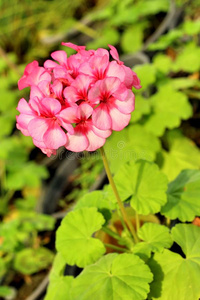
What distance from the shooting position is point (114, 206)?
0.89 meters

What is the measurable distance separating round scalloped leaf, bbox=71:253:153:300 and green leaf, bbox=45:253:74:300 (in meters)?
0.12

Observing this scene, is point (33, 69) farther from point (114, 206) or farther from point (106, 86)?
point (114, 206)

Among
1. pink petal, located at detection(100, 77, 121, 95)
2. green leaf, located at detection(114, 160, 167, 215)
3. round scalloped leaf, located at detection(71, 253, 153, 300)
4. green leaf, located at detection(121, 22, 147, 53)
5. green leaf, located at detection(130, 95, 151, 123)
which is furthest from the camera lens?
green leaf, located at detection(121, 22, 147, 53)

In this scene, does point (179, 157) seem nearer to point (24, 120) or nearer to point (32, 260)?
point (32, 260)

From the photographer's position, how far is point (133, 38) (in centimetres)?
242

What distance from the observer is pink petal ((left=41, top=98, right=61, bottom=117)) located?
0.61 metres

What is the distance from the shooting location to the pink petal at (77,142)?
632 mm

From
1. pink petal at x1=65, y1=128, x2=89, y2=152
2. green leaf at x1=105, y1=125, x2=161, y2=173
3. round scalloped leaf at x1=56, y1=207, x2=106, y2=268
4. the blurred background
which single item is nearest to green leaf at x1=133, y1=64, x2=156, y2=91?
the blurred background

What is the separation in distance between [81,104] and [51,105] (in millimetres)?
50

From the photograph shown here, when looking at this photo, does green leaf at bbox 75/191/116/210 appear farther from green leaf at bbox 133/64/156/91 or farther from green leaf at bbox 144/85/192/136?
green leaf at bbox 133/64/156/91

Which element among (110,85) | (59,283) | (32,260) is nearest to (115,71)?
(110,85)

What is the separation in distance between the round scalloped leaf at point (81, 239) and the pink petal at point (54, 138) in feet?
0.86

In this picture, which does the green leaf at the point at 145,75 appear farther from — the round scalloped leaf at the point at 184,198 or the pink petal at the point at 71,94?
the pink petal at the point at 71,94

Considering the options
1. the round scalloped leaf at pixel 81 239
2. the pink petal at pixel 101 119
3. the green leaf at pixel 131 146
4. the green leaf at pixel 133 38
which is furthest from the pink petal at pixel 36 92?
the green leaf at pixel 133 38
